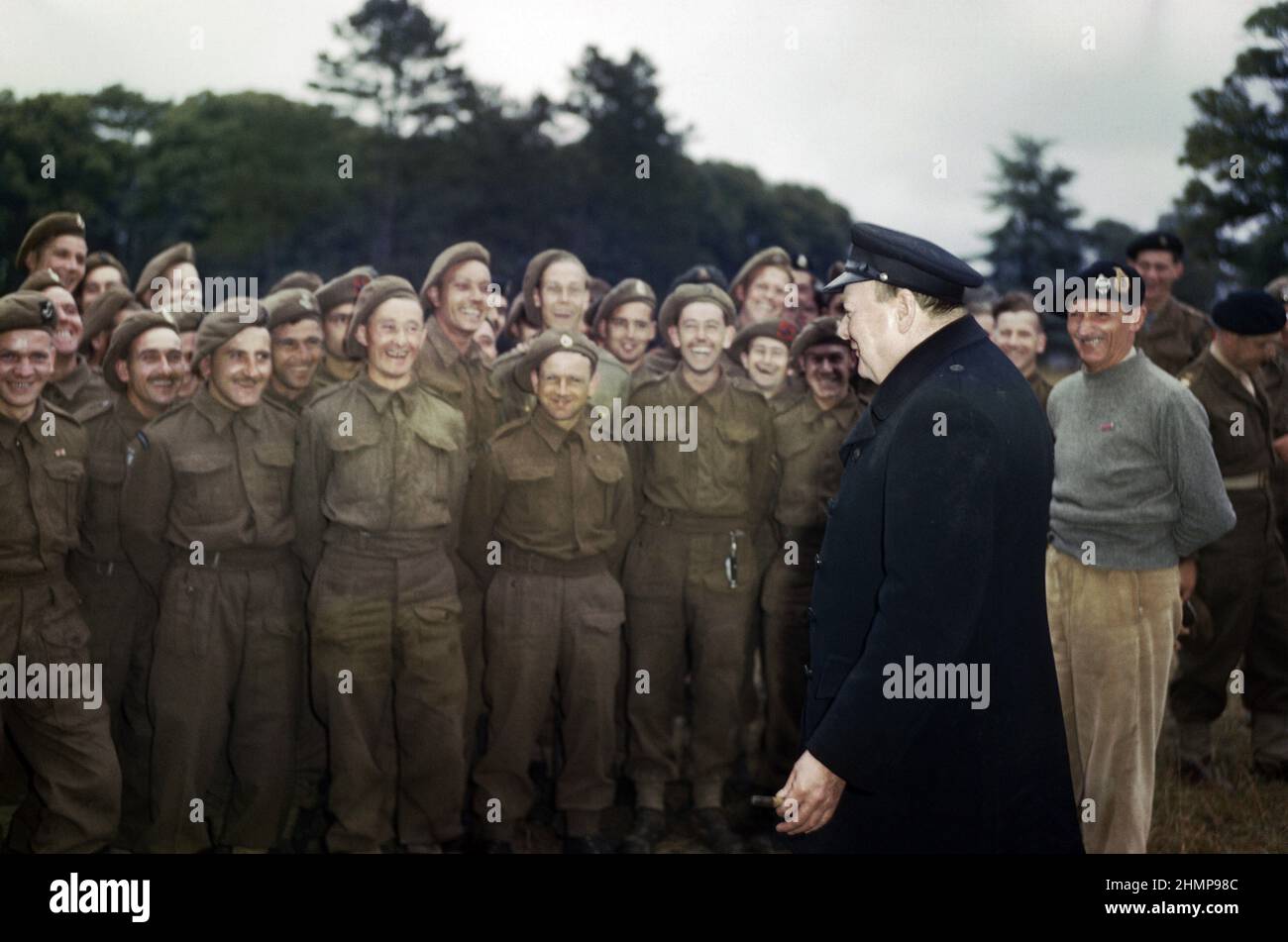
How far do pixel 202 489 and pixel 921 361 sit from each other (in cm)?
360

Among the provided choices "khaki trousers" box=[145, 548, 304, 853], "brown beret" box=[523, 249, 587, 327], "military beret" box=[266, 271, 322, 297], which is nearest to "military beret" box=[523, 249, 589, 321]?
"brown beret" box=[523, 249, 587, 327]

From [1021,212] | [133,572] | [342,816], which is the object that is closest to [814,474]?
[342,816]

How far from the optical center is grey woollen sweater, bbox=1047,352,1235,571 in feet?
16.7

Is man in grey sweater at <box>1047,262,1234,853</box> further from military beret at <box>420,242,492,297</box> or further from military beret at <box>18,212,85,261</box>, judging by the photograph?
military beret at <box>18,212,85,261</box>

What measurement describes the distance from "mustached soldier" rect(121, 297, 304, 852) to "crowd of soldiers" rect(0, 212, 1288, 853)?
0.01 m

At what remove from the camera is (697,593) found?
6.35 metres

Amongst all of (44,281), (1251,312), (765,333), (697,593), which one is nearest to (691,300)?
(765,333)

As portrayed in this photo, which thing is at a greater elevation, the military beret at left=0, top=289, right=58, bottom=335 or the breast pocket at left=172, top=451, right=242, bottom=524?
the military beret at left=0, top=289, right=58, bottom=335

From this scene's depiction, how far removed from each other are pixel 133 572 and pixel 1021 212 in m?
48.8

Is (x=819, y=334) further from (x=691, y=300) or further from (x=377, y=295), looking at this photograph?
(x=377, y=295)

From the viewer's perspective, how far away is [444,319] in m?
6.63

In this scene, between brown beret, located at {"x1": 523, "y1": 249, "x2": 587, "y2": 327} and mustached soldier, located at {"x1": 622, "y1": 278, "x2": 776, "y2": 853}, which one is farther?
brown beret, located at {"x1": 523, "y1": 249, "x2": 587, "y2": 327}

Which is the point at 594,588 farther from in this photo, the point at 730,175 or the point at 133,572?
the point at 730,175

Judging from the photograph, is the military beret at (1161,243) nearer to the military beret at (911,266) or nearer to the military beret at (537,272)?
the military beret at (537,272)
